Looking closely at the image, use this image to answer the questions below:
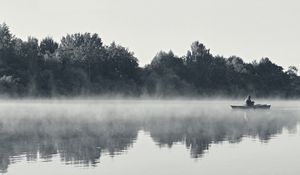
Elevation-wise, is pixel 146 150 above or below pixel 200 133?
below

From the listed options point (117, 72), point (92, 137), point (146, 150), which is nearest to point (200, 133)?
point (92, 137)

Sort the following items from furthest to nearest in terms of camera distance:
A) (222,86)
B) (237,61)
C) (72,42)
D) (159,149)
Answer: (237,61), (222,86), (72,42), (159,149)

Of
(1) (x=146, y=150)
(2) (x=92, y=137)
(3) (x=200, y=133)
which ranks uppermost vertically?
(3) (x=200, y=133)

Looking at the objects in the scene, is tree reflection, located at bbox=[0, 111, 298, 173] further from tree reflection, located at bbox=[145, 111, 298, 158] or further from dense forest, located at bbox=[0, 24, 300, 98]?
dense forest, located at bbox=[0, 24, 300, 98]

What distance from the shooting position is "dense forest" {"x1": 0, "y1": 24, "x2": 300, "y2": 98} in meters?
118

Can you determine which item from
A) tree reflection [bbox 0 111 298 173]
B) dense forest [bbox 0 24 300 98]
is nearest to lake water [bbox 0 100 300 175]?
tree reflection [bbox 0 111 298 173]

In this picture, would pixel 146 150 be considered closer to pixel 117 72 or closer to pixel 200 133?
pixel 200 133

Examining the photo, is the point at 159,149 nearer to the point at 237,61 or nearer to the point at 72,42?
the point at 72,42

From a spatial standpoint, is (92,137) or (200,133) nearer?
(92,137)

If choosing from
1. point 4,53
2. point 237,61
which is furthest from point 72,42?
point 237,61

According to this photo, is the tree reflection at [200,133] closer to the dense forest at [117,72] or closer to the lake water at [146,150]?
the lake water at [146,150]

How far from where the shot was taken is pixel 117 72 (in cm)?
13862

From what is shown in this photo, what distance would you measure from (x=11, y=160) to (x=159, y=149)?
9183mm

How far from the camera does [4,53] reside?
11638 centimetres
